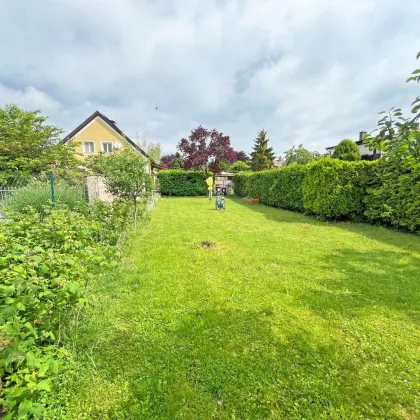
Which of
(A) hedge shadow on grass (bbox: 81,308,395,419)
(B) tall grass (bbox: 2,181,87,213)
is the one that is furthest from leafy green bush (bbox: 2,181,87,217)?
(A) hedge shadow on grass (bbox: 81,308,395,419)

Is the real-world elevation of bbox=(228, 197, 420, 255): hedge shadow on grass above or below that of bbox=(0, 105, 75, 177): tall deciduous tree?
below

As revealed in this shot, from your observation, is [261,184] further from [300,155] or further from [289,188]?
[300,155]

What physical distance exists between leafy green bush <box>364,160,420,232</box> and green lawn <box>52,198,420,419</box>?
3052 mm

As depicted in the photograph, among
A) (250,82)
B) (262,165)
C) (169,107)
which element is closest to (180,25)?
(250,82)

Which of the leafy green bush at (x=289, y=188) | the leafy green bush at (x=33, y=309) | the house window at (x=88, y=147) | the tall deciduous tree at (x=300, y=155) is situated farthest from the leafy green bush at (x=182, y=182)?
the leafy green bush at (x=33, y=309)

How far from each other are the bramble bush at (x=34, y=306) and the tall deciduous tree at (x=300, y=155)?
30.7m

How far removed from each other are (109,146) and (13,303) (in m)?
25.3

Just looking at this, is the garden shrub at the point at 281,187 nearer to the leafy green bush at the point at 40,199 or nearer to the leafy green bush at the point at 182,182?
the leafy green bush at the point at 182,182

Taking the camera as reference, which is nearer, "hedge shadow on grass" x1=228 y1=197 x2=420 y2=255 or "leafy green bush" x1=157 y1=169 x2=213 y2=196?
"hedge shadow on grass" x1=228 y1=197 x2=420 y2=255

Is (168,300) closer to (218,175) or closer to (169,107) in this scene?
(169,107)

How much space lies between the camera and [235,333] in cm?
256

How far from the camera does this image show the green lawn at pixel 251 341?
5.84 ft

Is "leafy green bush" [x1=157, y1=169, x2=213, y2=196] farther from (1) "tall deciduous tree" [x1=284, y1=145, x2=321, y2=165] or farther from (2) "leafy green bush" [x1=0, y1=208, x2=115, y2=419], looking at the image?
(2) "leafy green bush" [x1=0, y1=208, x2=115, y2=419]

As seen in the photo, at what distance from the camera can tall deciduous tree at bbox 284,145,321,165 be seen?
2940 cm
